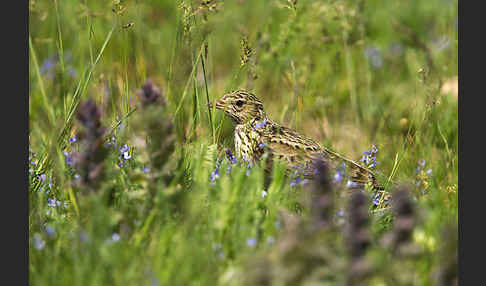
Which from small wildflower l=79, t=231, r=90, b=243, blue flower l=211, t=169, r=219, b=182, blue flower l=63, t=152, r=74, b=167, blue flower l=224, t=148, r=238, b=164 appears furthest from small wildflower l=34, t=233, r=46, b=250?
blue flower l=224, t=148, r=238, b=164

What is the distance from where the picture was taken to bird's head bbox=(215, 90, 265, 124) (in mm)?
5227

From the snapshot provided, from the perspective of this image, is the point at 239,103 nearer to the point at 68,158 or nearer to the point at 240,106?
the point at 240,106

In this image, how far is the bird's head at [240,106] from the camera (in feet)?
17.1

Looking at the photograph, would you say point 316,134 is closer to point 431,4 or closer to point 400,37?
point 400,37

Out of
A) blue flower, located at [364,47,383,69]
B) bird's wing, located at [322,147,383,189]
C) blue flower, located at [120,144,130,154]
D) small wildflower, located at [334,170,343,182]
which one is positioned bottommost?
small wildflower, located at [334,170,343,182]

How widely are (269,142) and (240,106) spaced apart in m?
0.41

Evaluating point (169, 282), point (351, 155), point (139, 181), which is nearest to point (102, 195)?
point (139, 181)

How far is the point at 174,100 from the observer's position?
538 centimetres

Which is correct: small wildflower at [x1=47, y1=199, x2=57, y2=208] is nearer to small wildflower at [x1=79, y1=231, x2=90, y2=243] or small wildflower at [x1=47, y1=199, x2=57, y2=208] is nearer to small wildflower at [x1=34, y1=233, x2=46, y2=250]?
small wildflower at [x1=34, y1=233, x2=46, y2=250]

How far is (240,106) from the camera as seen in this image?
531cm

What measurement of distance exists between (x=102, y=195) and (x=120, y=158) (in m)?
0.85

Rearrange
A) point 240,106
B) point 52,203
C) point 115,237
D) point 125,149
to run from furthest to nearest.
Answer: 1. point 240,106
2. point 125,149
3. point 52,203
4. point 115,237

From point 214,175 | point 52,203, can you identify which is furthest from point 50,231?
point 214,175

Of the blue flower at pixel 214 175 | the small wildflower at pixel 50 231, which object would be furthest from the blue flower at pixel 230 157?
the small wildflower at pixel 50 231
